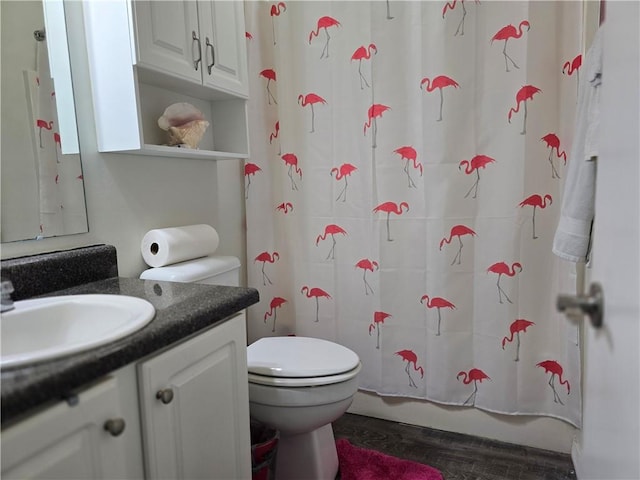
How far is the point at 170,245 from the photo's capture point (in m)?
1.41

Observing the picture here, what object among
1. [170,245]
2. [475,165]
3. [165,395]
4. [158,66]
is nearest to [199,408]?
[165,395]

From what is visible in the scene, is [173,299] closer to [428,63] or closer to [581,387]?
[428,63]

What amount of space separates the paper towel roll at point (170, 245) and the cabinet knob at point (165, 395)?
25.0 inches

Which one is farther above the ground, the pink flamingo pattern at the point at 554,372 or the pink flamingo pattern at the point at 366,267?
the pink flamingo pattern at the point at 366,267

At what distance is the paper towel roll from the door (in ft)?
3.88

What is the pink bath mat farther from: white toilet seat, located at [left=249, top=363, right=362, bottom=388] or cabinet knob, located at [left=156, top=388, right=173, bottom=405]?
cabinet knob, located at [left=156, top=388, right=173, bottom=405]

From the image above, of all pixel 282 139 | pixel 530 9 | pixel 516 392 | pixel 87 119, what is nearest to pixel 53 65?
pixel 87 119

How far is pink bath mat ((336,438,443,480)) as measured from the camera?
5.17ft

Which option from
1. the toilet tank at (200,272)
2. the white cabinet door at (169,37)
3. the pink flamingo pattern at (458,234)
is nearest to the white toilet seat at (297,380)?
the toilet tank at (200,272)

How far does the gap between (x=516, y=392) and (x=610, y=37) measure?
4.76ft

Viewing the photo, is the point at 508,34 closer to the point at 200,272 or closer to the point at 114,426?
the point at 200,272

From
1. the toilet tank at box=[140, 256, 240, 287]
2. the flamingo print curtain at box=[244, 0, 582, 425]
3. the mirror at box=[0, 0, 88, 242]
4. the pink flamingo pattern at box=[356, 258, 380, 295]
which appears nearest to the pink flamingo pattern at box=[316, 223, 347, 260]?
the flamingo print curtain at box=[244, 0, 582, 425]

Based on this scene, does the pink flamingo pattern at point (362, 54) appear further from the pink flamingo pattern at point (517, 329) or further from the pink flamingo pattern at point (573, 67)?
the pink flamingo pattern at point (517, 329)

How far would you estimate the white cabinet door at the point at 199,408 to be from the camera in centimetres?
83
